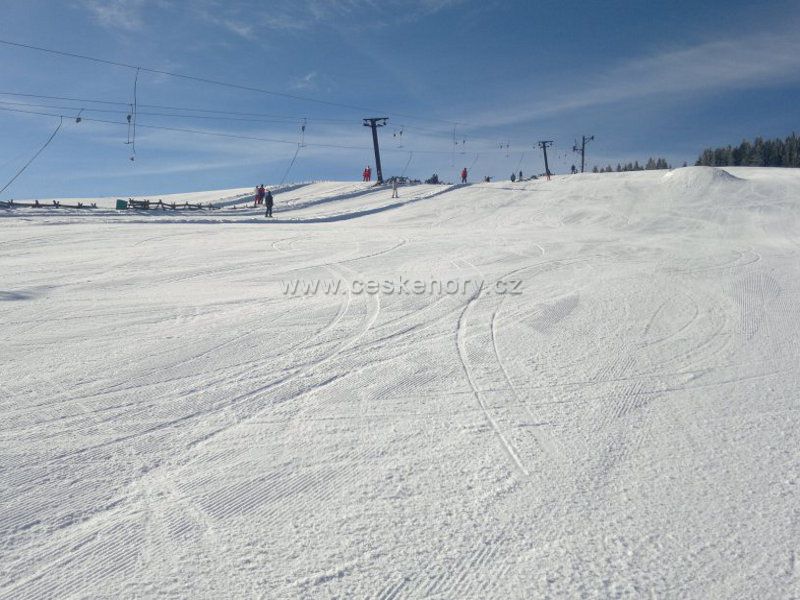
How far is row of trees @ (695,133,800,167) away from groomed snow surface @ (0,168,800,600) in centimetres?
9749

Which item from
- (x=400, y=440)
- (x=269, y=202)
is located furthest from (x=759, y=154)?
(x=400, y=440)

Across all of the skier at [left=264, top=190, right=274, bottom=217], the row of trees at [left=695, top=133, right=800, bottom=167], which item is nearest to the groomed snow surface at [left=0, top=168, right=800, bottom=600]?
the skier at [left=264, top=190, right=274, bottom=217]

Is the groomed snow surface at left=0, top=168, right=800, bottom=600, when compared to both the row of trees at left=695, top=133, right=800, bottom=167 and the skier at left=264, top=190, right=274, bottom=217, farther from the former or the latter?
the row of trees at left=695, top=133, right=800, bottom=167

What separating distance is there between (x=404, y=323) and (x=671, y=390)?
3.43m

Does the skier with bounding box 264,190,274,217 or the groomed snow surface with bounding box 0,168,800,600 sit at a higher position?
the skier with bounding box 264,190,274,217

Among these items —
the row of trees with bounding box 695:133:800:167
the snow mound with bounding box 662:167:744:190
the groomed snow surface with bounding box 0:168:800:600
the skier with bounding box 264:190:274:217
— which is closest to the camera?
the groomed snow surface with bounding box 0:168:800:600

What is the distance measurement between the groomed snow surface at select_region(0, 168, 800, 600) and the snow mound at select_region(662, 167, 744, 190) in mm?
20276

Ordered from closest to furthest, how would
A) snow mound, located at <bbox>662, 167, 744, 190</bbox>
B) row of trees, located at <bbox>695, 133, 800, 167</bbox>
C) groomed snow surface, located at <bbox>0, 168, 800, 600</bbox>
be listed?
groomed snow surface, located at <bbox>0, 168, 800, 600</bbox>, snow mound, located at <bbox>662, 167, 744, 190</bbox>, row of trees, located at <bbox>695, 133, 800, 167</bbox>

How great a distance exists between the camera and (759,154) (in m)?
94.8

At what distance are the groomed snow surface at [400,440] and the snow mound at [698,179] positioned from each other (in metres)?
20.3

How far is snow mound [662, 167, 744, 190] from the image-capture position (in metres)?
27.6

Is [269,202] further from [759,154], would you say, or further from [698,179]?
[759,154]

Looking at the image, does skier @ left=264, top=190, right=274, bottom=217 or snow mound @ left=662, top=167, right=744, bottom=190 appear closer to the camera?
skier @ left=264, top=190, right=274, bottom=217

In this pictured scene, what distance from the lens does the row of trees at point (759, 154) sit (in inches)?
3573
